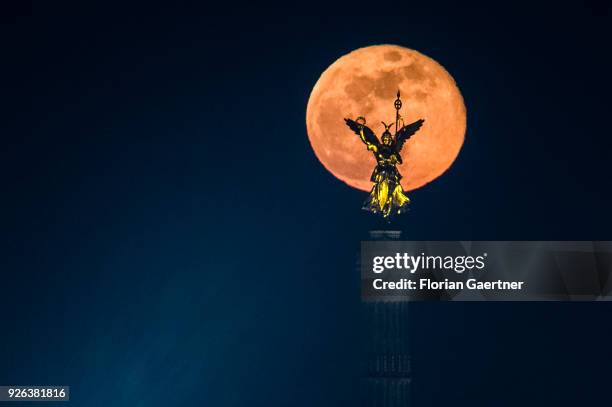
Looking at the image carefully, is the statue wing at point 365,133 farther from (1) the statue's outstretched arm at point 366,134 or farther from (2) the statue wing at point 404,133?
(2) the statue wing at point 404,133

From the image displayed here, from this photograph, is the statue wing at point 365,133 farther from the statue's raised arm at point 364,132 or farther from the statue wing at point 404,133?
the statue wing at point 404,133

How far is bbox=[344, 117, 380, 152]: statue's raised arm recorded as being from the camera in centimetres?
3738

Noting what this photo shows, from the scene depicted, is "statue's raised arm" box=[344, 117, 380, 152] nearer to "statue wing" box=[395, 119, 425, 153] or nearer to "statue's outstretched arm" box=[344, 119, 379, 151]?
"statue's outstretched arm" box=[344, 119, 379, 151]

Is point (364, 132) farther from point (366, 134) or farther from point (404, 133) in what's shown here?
point (404, 133)

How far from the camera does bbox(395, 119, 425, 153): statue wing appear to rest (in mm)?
37406

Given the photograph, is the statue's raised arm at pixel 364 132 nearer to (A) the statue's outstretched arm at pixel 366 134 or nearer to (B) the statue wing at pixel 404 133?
(A) the statue's outstretched arm at pixel 366 134

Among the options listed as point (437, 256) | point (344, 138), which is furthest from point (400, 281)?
point (344, 138)

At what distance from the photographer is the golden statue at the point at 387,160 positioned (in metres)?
37.2

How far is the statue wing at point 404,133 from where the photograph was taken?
37406 mm

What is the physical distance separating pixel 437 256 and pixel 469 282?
90 centimetres

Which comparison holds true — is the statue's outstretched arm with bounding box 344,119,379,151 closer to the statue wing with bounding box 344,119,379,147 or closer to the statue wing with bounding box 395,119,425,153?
the statue wing with bounding box 344,119,379,147

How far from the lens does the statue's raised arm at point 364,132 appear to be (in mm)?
37375

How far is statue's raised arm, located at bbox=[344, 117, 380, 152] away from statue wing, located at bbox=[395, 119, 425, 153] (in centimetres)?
45

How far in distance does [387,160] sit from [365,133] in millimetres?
809
